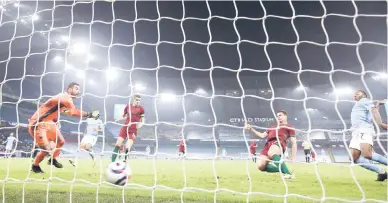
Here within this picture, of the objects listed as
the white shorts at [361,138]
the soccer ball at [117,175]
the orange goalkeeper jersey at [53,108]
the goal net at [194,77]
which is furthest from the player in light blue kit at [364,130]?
the orange goalkeeper jersey at [53,108]

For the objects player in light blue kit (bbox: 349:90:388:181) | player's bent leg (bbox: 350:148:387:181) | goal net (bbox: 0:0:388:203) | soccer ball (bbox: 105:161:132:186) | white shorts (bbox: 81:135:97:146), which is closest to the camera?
soccer ball (bbox: 105:161:132:186)

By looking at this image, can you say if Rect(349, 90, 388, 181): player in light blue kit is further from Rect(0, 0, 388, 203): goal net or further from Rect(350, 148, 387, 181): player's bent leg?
Rect(0, 0, 388, 203): goal net

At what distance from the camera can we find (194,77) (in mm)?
30922

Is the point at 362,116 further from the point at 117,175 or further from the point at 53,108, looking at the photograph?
the point at 53,108

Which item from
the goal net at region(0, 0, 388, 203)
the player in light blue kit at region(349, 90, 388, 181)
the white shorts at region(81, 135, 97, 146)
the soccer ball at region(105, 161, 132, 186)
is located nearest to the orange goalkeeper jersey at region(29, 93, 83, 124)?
the goal net at region(0, 0, 388, 203)

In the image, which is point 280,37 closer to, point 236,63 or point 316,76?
point 236,63

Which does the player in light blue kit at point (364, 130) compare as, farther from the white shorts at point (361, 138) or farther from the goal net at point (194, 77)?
the goal net at point (194, 77)

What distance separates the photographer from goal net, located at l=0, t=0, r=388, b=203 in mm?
6252

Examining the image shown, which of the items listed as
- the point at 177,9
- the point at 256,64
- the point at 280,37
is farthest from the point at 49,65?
the point at 280,37

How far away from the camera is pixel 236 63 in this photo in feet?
81.8

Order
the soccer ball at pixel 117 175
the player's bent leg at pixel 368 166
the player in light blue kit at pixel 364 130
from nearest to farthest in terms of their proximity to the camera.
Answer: the soccer ball at pixel 117 175 < the player in light blue kit at pixel 364 130 < the player's bent leg at pixel 368 166

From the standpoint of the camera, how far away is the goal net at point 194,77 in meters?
6.25

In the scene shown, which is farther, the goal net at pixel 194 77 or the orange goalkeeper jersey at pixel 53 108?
the goal net at pixel 194 77

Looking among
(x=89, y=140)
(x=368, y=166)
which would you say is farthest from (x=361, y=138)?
(x=89, y=140)
